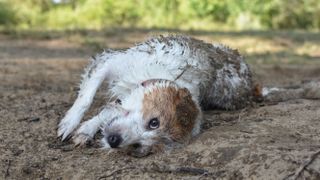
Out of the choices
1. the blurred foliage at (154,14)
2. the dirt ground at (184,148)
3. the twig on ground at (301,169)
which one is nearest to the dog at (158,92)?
the dirt ground at (184,148)

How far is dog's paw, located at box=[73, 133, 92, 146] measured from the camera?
4824mm

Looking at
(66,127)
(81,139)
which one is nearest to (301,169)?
(81,139)

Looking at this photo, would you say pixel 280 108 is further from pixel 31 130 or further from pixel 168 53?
pixel 31 130

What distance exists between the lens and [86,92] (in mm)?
5371

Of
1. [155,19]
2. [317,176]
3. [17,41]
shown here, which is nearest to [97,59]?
[317,176]

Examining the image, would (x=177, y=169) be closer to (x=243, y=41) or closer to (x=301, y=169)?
(x=301, y=169)

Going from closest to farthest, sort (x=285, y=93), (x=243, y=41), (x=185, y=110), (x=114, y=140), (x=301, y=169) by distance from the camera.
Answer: (x=301, y=169) < (x=114, y=140) < (x=185, y=110) < (x=285, y=93) < (x=243, y=41)

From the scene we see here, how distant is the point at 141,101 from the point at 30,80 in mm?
3620

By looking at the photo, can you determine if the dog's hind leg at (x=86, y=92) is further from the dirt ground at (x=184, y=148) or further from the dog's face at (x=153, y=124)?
the dog's face at (x=153, y=124)

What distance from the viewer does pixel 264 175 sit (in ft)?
12.4

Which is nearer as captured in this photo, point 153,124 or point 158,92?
point 153,124

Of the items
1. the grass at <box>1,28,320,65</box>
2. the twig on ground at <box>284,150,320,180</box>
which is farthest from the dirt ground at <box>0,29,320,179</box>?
the grass at <box>1,28,320,65</box>

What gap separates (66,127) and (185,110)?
1.11 metres

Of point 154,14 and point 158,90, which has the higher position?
point 154,14
